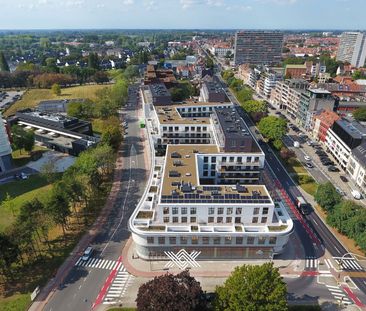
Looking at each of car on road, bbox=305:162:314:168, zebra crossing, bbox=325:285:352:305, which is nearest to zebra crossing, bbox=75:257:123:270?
zebra crossing, bbox=325:285:352:305

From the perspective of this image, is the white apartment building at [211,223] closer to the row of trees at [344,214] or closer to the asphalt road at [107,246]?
the asphalt road at [107,246]

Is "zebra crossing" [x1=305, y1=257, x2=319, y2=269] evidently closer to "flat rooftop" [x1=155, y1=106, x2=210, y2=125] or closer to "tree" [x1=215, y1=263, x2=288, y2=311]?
"tree" [x1=215, y1=263, x2=288, y2=311]

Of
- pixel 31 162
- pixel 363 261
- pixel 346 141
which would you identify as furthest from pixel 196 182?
pixel 31 162

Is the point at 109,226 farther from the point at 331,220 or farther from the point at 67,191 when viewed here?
the point at 331,220

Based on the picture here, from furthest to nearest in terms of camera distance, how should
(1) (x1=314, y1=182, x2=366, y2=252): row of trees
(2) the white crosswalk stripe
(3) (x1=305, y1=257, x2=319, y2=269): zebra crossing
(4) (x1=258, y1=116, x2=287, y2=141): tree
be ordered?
(4) (x1=258, y1=116, x2=287, y2=141): tree → (1) (x1=314, y1=182, x2=366, y2=252): row of trees → (3) (x1=305, y1=257, x2=319, y2=269): zebra crossing → (2) the white crosswalk stripe

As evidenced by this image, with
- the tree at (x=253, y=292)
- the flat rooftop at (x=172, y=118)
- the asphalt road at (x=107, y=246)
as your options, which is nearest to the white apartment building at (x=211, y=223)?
the asphalt road at (x=107, y=246)

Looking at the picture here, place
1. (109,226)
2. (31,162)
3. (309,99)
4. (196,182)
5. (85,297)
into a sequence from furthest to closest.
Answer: (309,99)
(31,162)
(109,226)
(196,182)
(85,297)
